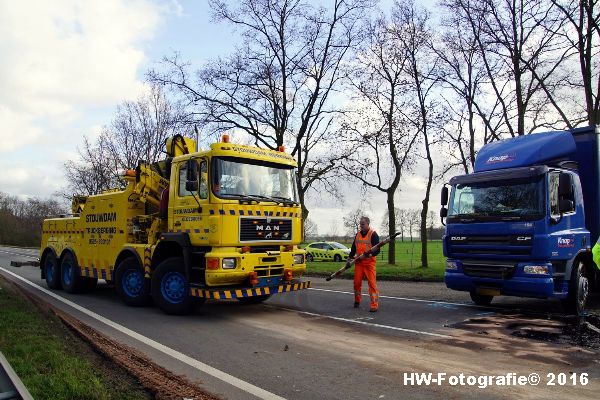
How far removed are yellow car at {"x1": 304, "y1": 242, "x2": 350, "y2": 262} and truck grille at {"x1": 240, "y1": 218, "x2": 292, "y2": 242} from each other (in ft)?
71.0

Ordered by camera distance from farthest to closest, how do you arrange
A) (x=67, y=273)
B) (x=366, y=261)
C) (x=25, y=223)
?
(x=25, y=223)
(x=67, y=273)
(x=366, y=261)

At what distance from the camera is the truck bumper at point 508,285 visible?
314 inches

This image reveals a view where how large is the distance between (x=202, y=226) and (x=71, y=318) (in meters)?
2.95

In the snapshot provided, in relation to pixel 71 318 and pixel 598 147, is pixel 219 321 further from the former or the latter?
pixel 598 147

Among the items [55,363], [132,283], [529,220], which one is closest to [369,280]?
[529,220]

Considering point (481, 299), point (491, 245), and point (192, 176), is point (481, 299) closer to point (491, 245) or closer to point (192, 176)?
point (491, 245)

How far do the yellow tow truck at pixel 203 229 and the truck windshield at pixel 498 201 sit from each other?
3.22m

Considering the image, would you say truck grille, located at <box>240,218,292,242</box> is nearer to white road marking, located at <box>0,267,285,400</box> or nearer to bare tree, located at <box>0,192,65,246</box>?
white road marking, located at <box>0,267,285,400</box>

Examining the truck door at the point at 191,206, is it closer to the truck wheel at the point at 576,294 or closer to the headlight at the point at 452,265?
the headlight at the point at 452,265

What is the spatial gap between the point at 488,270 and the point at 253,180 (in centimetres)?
462

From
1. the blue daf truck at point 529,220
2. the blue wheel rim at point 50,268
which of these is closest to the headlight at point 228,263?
the blue daf truck at point 529,220

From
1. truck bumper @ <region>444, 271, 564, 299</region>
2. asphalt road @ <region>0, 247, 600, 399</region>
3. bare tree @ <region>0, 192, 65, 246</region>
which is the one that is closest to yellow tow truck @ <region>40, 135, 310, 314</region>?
asphalt road @ <region>0, 247, 600, 399</region>

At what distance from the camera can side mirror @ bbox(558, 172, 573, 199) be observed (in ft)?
27.6

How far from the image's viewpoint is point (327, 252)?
31.5 metres
